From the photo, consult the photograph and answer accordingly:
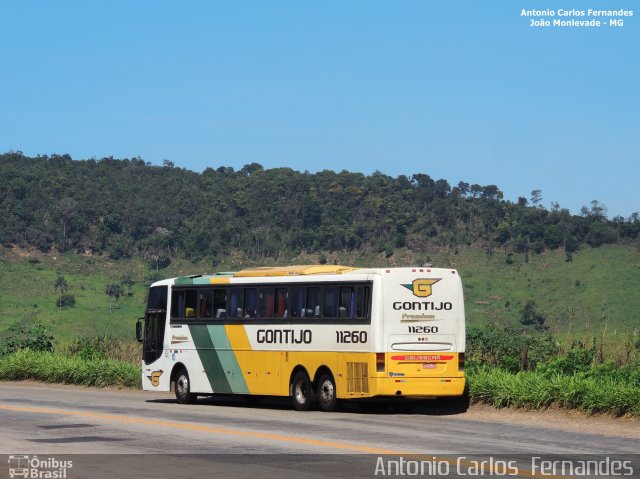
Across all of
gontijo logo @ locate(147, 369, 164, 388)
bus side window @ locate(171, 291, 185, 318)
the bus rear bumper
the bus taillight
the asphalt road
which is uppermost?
bus side window @ locate(171, 291, 185, 318)

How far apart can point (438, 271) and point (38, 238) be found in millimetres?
131893

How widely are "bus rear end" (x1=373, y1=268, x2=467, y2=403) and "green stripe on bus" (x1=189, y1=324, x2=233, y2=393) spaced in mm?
5280

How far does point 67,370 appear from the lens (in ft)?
123

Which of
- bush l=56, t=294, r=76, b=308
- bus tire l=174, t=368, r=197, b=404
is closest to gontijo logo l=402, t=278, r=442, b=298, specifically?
bus tire l=174, t=368, r=197, b=404

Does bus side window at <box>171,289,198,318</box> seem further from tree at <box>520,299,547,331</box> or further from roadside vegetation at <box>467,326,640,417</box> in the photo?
tree at <box>520,299,547,331</box>

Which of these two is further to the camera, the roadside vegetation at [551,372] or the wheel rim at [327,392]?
the wheel rim at [327,392]

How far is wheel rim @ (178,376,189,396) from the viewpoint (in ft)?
96.2

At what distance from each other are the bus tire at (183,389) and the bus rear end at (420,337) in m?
6.92

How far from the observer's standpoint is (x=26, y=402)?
28.3m

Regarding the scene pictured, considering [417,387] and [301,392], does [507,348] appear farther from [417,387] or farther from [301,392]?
[301,392]

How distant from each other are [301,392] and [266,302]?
2282mm

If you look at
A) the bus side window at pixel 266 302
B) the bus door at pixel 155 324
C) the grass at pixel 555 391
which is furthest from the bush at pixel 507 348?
the bus door at pixel 155 324

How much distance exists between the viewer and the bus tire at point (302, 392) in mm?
25328

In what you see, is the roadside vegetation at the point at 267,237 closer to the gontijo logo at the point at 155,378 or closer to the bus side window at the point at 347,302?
the gontijo logo at the point at 155,378
